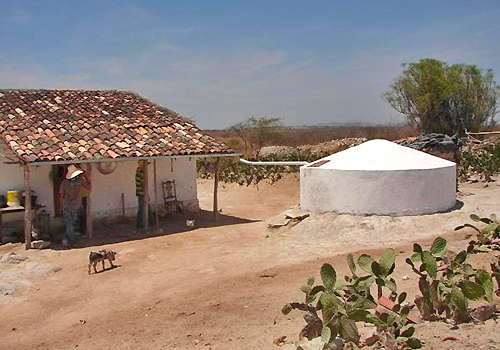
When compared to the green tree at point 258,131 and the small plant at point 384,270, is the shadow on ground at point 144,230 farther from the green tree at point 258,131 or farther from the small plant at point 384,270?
the green tree at point 258,131

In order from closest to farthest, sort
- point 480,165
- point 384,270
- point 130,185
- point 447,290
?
point 447,290, point 384,270, point 130,185, point 480,165

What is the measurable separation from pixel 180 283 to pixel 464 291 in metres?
5.36

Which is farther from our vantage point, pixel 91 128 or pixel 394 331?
pixel 91 128

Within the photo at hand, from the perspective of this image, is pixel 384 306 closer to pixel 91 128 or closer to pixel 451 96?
pixel 91 128

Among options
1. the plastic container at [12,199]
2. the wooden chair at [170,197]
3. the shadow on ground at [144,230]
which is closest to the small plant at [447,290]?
the shadow on ground at [144,230]

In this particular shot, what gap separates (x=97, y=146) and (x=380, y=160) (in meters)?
6.88

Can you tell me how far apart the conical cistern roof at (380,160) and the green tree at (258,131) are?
2842 cm

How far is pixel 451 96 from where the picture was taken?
112ft

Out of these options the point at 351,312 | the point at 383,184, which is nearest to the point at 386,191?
the point at 383,184

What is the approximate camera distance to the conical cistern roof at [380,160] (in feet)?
40.6

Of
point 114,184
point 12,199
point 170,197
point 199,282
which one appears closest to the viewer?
A: point 199,282

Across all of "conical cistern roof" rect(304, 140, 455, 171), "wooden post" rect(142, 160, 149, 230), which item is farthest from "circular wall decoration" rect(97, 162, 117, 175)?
"conical cistern roof" rect(304, 140, 455, 171)

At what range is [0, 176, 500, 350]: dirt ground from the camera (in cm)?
630

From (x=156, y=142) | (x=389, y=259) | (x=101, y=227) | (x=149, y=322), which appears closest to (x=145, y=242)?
(x=101, y=227)
